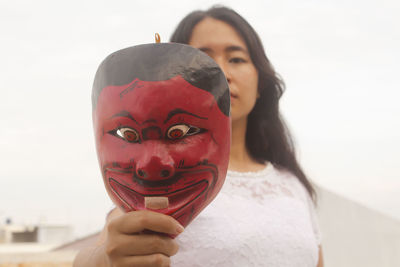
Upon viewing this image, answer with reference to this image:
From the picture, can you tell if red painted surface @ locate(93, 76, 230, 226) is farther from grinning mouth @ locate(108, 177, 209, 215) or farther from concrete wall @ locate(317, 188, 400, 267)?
concrete wall @ locate(317, 188, 400, 267)

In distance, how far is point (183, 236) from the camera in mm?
1258

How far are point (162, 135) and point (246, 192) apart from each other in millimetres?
745

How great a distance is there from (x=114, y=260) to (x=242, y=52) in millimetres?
810

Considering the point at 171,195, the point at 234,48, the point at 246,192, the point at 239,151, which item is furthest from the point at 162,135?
the point at 239,151

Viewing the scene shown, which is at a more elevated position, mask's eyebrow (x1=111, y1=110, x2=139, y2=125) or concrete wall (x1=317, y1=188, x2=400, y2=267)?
mask's eyebrow (x1=111, y1=110, x2=139, y2=125)

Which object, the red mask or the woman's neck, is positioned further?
the woman's neck

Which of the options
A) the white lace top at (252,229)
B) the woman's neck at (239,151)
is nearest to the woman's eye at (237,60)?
the woman's neck at (239,151)

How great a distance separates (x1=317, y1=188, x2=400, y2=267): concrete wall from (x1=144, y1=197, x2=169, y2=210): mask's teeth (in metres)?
5.48

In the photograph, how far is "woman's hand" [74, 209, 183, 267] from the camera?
2.61ft

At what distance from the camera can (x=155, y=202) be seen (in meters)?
0.83

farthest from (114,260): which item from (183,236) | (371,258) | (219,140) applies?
(371,258)

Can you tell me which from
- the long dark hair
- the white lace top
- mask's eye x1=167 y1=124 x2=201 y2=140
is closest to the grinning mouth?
mask's eye x1=167 y1=124 x2=201 y2=140

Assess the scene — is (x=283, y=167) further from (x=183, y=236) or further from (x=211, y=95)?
(x=211, y=95)

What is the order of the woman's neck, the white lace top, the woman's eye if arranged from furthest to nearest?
the woman's neck, the woman's eye, the white lace top
